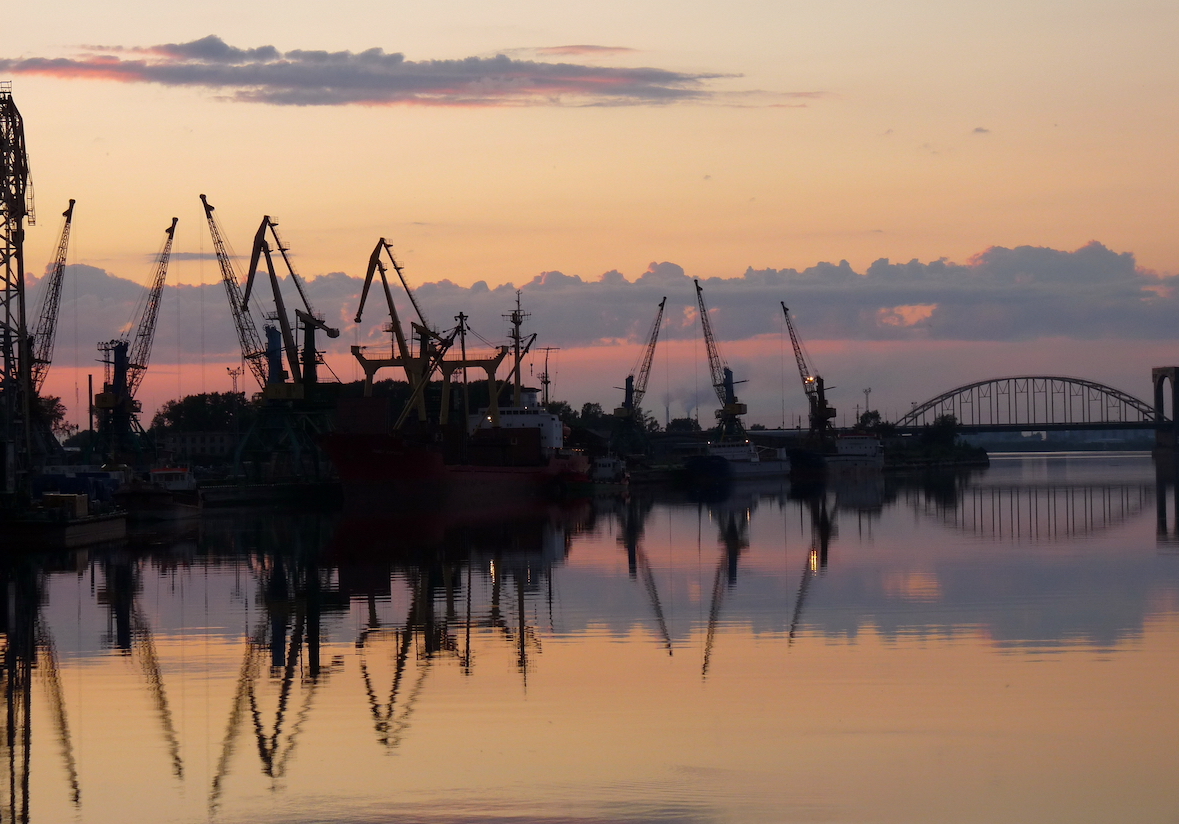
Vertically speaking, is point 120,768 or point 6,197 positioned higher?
point 6,197

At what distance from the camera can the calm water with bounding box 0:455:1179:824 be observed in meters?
15.2

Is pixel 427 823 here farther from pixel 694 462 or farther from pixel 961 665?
pixel 694 462

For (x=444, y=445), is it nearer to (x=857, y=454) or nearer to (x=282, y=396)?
(x=282, y=396)

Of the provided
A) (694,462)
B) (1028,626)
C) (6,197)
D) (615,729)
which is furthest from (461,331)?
(615,729)

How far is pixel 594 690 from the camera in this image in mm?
21359

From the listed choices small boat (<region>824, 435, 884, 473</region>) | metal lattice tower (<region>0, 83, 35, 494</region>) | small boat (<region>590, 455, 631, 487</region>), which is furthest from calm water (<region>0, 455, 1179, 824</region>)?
small boat (<region>824, 435, 884, 473</region>)

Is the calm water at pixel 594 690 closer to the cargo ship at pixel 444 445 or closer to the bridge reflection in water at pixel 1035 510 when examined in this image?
the bridge reflection in water at pixel 1035 510

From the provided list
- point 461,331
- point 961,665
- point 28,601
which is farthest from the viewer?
point 461,331

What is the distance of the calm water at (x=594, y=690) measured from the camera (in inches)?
599

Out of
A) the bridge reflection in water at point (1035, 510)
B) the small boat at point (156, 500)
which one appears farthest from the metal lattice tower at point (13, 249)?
the bridge reflection in water at point (1035, 510)

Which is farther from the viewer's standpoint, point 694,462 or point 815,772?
point 694,462

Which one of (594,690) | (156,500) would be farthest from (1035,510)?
(594,690)

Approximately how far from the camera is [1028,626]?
2766 cm

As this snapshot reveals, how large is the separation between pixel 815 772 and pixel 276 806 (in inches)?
231
